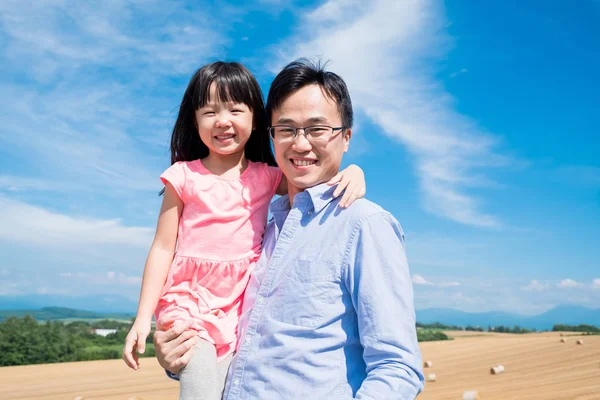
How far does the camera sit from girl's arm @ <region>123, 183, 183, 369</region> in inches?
115

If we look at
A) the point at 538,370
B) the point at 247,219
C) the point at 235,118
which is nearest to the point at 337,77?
the point at 235,118

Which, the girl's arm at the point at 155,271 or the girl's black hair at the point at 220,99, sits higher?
the girl's black hair at the point at 220,99

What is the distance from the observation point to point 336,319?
227cm

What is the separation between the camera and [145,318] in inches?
Answer: 116

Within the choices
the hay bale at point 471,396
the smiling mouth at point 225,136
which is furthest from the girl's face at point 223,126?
the hay bale at point 471,396

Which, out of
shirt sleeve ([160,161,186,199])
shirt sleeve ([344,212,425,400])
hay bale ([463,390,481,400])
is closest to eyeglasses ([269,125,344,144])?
shirt sleeve ([344,212,425,400])

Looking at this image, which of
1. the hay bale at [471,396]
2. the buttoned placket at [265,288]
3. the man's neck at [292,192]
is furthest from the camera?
the hay bale at [471,396]

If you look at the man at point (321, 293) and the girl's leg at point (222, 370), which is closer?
the man at point (321, 293)

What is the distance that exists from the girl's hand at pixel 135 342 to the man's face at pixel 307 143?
3.74ft

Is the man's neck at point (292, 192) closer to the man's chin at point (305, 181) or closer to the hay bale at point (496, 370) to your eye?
the man's chin at point (305, 181)

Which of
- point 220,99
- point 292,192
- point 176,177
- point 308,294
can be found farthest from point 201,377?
point 220,99

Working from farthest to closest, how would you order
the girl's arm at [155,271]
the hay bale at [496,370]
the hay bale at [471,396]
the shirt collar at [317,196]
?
1. the hay bale at [496,370]
2. the hay bale at [471,396]
3. the girl's arm at [155,271]
4. the shirt collar at [317,196]

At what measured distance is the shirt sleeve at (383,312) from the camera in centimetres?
209

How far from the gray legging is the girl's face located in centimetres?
112
